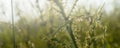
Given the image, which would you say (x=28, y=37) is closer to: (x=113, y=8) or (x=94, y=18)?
(x=113, y=8)

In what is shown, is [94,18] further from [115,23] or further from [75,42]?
[115,23]

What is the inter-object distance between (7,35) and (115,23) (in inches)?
37.8

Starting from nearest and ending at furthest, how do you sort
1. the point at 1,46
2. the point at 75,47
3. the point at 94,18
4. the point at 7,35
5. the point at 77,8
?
the point at 75,47 → the point at 94,18 → the point at 77,8 → the point at 1,46 → the point at 7,35

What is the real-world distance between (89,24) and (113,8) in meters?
1.82

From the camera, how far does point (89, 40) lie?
42.1 inches

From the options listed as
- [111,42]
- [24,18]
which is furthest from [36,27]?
[111,42]

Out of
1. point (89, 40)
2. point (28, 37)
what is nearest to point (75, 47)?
point (89, 40)

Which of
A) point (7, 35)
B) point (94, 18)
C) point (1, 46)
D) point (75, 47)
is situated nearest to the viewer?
point (75, 47)

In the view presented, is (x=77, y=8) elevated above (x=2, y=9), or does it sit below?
above

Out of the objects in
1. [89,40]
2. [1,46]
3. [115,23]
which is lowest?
[1,46]

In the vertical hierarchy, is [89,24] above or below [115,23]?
above

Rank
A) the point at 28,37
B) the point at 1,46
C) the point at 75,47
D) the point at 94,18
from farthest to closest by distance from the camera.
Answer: the point at 1,46, the point at 28,37, the point at 94,18, the point at 75,47

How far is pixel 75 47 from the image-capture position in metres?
0.92

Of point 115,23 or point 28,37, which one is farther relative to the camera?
point 115,23
